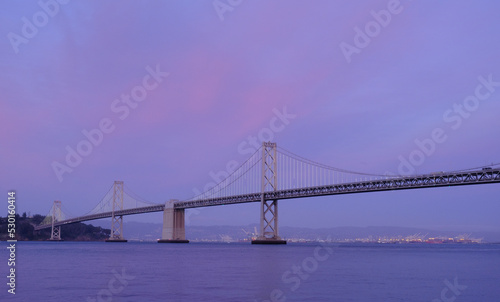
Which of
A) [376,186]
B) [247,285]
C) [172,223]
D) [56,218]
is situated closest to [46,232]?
[56,218]

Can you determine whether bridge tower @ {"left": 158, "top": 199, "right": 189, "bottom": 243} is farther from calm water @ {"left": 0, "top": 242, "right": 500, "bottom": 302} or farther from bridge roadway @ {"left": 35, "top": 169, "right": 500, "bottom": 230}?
calm water @ {"left": 0, "top": 242, "right": 500, "bottom": 302}

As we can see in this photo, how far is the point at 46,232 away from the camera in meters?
134

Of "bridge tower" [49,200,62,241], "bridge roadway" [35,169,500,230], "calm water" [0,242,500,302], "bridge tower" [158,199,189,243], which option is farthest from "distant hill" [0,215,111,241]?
"calm water" [0,242,500,302]

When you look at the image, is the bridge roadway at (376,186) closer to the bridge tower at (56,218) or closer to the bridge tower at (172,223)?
the bridge tower at (172,223)

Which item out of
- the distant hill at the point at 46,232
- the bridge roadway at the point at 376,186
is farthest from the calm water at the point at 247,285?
the distant hill at the point at 46,232

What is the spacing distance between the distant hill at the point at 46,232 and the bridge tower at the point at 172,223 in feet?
190

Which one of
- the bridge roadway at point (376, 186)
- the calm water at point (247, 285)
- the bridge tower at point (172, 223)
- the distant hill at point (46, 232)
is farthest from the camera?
the distant hill at point (46, 232)

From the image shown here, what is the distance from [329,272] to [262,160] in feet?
148

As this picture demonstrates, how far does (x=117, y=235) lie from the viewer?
103250 mm

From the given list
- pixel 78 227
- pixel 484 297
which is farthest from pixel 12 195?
pixel 78 227

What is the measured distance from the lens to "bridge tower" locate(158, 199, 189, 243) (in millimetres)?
79375

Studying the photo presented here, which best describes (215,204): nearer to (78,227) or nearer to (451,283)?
(451,283)

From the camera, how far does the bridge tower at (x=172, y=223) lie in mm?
79375

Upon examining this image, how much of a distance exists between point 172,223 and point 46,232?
65891mm
